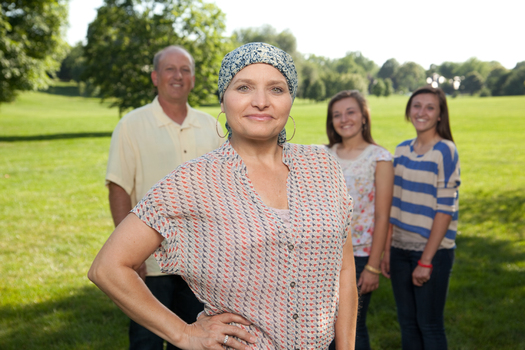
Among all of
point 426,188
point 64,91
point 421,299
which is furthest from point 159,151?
point 64,91

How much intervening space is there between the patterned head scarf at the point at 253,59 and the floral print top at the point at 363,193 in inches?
81.2

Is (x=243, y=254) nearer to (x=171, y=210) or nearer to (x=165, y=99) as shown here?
(x=171, y=210)

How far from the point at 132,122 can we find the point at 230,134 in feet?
6.18

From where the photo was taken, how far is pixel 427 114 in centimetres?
395

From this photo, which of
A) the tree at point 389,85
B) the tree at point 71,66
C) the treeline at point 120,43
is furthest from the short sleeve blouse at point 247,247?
the tree at point 71,66

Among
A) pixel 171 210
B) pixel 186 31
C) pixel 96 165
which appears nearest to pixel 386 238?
pixel 171 210

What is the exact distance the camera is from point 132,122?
368 centimetres

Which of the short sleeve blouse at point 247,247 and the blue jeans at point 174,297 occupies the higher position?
the short sleeve blouse at point 247,247

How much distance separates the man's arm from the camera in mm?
3551

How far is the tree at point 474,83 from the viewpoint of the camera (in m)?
66.5

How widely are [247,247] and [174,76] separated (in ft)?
8.64

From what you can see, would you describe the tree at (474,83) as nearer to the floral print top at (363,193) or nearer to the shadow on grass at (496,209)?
the shadow on grass at (496,209)

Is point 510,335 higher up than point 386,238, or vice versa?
point 386,238

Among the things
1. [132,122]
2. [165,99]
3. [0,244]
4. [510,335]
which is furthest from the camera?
[0,244]
